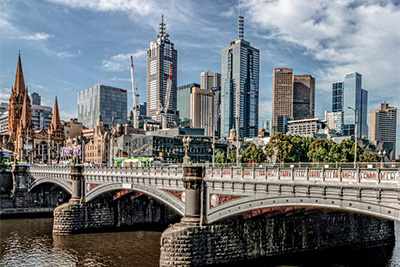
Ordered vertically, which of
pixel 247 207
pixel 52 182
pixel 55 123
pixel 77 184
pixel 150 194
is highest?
pixel 55 123

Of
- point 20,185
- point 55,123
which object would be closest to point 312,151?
point 20,185

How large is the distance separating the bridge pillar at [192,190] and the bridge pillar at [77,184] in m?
27.0

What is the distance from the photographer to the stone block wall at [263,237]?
38.2m

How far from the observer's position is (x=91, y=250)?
160 feet

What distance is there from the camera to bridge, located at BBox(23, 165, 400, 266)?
2864 cm

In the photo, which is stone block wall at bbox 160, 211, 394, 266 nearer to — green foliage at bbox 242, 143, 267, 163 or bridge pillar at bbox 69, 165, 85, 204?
bridge pillar at bbox 69, 165, 85, 204

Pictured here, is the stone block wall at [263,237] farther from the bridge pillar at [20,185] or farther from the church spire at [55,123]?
the church spire at [55,123]

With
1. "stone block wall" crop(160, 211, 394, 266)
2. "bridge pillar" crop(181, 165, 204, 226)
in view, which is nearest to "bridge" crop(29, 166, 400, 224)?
"bridge pillar" crop(181, 165, 204, 226)

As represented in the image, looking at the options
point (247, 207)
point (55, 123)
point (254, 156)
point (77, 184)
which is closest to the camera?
point (247, 207)

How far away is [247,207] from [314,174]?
25.3ft

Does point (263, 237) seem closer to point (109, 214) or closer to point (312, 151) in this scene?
point (109, 214)

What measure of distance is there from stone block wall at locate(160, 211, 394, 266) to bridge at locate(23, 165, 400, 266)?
9 centimetres

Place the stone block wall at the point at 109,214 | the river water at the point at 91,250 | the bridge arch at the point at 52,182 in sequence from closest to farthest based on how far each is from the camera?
the river water at the point at 91,250 → the stone block wall at the point at 109,214 → the bridge arch at the point at 52,182

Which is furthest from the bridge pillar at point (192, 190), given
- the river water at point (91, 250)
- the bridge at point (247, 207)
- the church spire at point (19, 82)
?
the church spire at point (19, 82)
